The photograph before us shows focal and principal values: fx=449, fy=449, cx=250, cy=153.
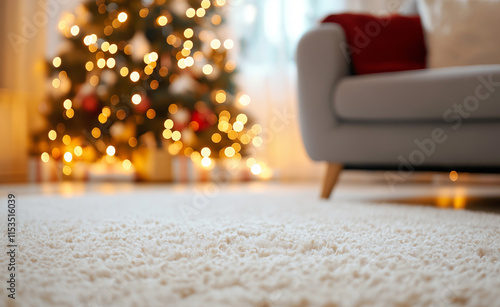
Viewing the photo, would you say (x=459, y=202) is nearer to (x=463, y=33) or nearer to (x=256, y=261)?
(x=463, y=33)

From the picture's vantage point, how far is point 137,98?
7.96 feet

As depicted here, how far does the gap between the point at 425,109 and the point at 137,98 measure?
1639mm

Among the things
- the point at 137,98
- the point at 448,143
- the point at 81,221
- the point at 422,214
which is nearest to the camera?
the point at 81,221

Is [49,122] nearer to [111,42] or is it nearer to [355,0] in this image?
[111,42]

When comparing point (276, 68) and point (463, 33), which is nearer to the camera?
point (463, 33)

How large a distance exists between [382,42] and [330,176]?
52 centimetres

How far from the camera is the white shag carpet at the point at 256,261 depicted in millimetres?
423

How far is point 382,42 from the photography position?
155 centimetres

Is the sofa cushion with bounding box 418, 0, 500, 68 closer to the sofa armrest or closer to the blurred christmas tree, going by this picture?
the sofa armrest

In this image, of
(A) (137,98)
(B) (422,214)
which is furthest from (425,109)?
(A) (137,98)

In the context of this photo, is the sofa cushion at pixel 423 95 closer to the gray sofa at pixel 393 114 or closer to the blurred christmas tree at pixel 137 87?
the gray sofa at pixel 393 114

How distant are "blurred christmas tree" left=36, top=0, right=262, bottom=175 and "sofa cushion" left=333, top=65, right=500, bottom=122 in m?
1.26

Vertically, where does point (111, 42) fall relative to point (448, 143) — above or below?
above

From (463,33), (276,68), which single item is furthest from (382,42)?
(276,68)
